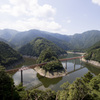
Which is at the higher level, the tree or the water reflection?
the tree

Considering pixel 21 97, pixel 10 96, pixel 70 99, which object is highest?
pixel 70 99

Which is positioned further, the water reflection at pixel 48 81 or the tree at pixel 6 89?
the water reflection at pixel 48 81

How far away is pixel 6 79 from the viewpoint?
18250 millimetres

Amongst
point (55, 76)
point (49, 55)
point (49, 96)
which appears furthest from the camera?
point (49, 55)

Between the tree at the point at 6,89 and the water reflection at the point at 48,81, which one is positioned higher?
the tree at the point at 6,89

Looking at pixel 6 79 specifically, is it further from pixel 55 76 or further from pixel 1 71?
pixel 55 76

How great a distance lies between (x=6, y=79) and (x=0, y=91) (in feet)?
8.38

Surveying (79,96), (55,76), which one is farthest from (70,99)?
(55,76)

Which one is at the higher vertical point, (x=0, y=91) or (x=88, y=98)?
(x=0, y=91)

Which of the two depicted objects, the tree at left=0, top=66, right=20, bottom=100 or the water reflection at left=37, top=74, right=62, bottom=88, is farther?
the water reflection at left=37, top=74, right=62, bottom=88

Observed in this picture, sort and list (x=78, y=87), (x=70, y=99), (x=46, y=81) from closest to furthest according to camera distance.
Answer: (x=70, y=99), (x=78, y=87), (x=46, y=81)

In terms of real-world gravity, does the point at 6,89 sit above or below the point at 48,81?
above

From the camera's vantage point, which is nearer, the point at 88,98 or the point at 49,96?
Answer: the point at 88,98

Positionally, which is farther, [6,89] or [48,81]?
[48,81]
